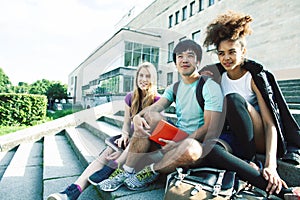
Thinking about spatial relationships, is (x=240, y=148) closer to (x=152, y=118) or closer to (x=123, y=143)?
(x=152, y=118)

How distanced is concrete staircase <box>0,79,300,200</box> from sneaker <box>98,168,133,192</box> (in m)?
0.04

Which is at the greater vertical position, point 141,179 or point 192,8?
point 192,8

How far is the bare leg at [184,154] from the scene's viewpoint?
1.23 meters

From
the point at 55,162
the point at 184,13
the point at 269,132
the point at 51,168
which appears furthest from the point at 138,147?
the point at 184,13

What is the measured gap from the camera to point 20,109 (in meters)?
6.78

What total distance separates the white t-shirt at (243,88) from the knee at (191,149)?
0.45 m

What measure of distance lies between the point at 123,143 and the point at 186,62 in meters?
0.84

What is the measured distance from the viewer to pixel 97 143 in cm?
306

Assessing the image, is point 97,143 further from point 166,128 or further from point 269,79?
point 269,79

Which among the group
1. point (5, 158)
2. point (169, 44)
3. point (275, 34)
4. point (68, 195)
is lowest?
point (5, 158)

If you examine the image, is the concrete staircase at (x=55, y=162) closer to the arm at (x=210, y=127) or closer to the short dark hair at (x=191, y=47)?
the arm at (x=210, y=127)

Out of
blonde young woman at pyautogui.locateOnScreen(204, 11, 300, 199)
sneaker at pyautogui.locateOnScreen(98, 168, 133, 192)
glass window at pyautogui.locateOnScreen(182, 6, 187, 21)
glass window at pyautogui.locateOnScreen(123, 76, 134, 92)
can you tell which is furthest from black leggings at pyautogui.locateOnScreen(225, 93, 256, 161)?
glass window at pyautogui.locateOnScreen(182, 6, 187, 21)

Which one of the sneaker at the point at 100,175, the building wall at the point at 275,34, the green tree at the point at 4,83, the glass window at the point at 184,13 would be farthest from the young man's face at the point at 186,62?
the green tree at the point at 4,83

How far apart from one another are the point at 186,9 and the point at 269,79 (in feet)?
54.3
